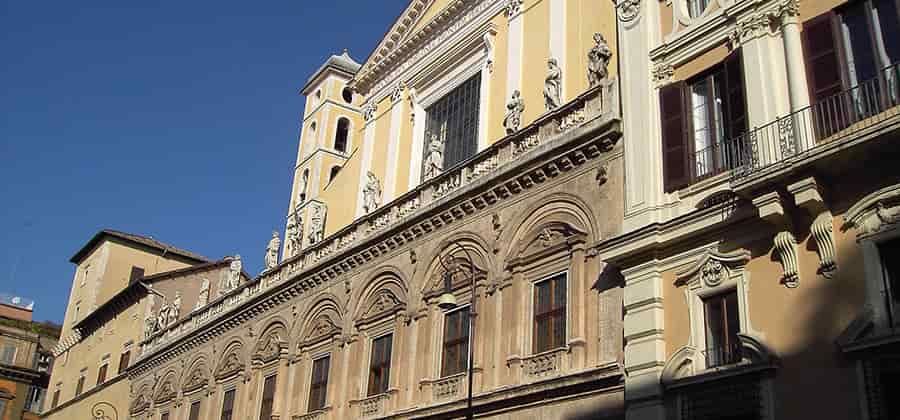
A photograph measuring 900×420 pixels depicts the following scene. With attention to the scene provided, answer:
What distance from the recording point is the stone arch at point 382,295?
22391 mm

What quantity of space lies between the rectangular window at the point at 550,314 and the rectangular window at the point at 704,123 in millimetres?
3371

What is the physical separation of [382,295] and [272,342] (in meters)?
5.89

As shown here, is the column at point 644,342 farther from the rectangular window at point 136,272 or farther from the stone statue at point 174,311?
the rectangular window at point 136,272

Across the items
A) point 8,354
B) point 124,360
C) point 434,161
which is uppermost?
point 8,354

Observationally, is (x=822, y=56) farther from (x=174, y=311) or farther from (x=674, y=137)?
(x=174, y=311)

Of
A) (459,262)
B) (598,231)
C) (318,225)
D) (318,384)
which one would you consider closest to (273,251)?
(318,225)

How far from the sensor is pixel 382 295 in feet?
75.9

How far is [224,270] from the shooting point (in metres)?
44.2

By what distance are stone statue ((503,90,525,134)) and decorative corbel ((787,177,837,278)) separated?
371 inches

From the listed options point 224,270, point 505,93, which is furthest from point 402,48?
point 224,270

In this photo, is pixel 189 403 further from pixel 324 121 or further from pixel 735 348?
pixel 735 348

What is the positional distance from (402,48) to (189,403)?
14.6m

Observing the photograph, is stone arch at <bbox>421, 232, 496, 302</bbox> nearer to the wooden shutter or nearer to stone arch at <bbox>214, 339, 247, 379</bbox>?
the wooden shutter

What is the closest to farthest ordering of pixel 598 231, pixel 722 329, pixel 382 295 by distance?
1. pixel 722 329
2. pixel 598 231
3. pixel 382 295
